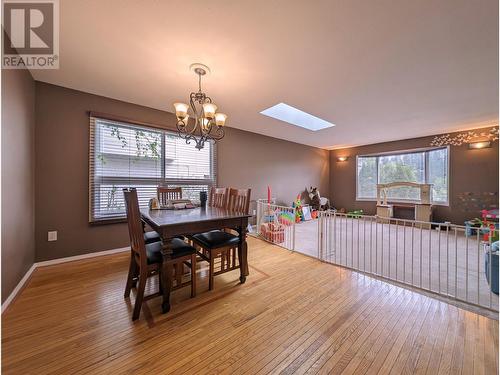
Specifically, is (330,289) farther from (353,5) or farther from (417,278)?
(353,5)

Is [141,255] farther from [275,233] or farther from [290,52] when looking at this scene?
[275,233]

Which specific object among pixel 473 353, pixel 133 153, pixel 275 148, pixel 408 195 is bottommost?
pixel 473 353

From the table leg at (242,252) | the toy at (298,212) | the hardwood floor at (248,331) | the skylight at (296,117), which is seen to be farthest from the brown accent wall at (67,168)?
the toy at (298,212)

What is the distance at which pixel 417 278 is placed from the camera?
2506mm

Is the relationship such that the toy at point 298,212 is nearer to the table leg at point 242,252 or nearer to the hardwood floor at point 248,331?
the hardwood floor at point 248,331

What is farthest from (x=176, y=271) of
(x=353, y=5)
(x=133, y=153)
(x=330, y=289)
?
(x=353, y=5)

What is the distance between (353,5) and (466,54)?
61.2 inches

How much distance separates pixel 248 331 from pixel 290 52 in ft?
8.72

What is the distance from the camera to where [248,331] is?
1.58 metres

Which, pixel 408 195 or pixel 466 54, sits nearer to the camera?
pixel 466 54

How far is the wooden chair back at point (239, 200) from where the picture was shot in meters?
2.52

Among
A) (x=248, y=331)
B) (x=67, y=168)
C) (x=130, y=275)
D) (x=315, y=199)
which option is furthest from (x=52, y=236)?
(x=315, y=199)

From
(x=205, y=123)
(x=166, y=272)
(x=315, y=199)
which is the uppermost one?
(x=205, y=123)

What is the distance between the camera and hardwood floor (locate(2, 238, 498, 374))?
131 centimetres
